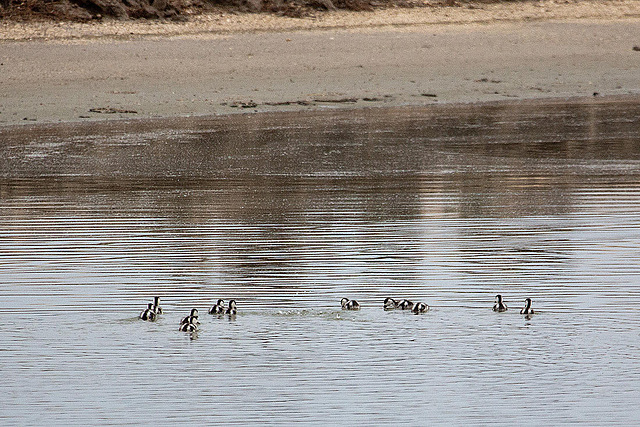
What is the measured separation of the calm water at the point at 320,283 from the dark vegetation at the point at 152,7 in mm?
11549

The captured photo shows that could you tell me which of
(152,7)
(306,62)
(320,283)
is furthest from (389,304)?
(152,7)

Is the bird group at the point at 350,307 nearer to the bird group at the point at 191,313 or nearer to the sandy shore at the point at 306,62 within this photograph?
the bird group at the point at 191,313

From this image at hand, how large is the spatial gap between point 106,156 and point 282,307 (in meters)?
10.0

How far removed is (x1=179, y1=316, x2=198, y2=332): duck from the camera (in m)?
9.19

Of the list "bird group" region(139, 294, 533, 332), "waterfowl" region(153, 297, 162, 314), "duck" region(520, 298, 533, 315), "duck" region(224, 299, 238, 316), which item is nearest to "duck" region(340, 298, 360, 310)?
"bird group" region(139, 294, 533, 332)

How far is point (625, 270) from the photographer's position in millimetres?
10852

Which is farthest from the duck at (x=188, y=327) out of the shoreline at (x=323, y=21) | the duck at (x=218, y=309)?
the shoreline at (x=323, y=21)

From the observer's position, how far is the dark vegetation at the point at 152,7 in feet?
99.7

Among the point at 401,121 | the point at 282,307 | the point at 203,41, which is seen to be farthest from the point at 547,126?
the point at 282,307

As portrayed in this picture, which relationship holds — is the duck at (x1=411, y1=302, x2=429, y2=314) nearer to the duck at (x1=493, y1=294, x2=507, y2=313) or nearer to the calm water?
the calm water

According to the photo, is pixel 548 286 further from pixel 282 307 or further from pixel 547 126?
pixel 547 126

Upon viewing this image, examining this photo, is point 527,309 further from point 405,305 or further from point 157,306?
point 157,306

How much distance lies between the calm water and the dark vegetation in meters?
11.5

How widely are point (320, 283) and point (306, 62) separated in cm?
1869
